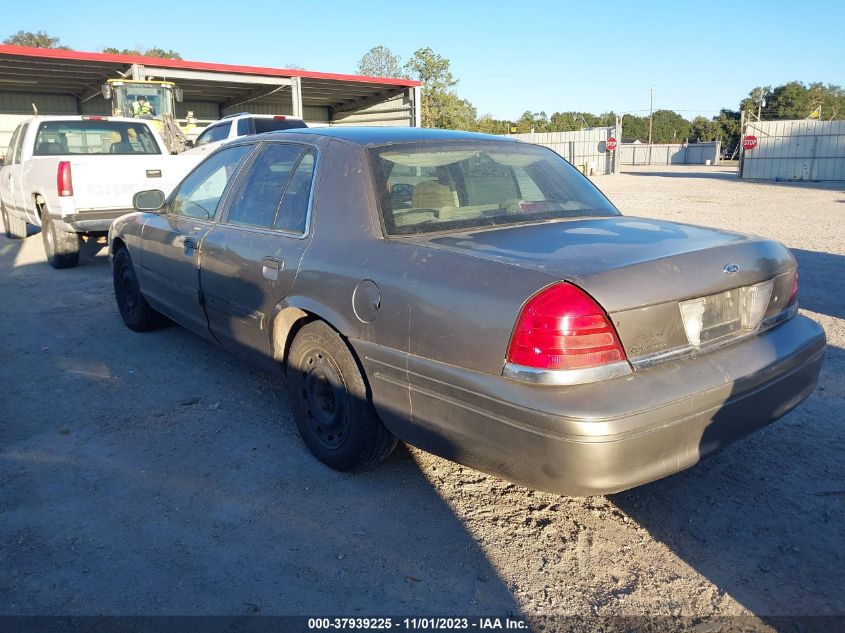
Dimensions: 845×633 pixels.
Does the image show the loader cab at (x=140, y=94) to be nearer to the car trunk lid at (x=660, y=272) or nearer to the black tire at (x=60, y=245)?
the black tire at (x=60, y=245)

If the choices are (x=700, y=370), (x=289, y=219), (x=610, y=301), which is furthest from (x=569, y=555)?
(x=289, y=219)

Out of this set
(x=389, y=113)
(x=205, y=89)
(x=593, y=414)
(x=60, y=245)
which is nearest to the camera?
(x=593, y=414)

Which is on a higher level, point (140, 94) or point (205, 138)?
point (140, 94)

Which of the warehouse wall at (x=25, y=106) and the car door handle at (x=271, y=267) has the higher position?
the warehouse wall at (x=25, y=106)

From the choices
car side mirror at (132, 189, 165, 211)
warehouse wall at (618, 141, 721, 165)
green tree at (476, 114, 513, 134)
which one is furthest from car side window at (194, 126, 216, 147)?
warehouse wall at (618, 141, 721, 165)

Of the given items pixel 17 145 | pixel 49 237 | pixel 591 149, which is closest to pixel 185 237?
pixel 49 237

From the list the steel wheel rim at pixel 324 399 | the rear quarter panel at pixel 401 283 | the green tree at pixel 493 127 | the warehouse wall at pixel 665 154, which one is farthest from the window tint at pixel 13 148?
the warehouse wall at pixel 665 154

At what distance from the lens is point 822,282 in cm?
732

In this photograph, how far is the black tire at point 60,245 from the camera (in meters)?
8.75

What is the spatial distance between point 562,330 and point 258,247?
1.96 meters

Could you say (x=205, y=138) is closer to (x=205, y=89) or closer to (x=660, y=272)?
(x=660, y=272)

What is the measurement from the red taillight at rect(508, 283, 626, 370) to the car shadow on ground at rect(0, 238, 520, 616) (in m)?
0.90

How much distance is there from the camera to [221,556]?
2736 millimetres

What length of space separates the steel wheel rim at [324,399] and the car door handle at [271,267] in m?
0.46
